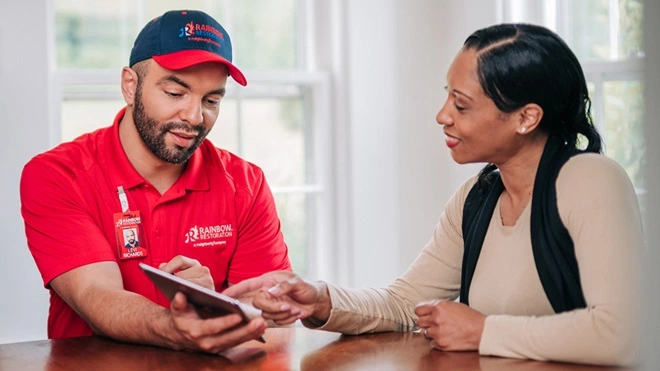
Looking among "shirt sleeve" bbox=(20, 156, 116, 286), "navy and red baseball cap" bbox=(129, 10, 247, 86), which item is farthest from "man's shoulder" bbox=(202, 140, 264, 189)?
"shirt sleeve" bbox=(20, 156, 116, 286)

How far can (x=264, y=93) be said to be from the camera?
388cm

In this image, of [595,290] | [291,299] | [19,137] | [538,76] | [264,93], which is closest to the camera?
[595,290]

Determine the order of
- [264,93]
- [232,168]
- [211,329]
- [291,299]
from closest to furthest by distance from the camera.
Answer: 1. [211,329]
2. [291,299]
3. [232,168]
4. [264,93]

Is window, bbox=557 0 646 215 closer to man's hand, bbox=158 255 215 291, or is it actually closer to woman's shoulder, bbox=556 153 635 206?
woman's shoulder, bbox=556 153 635 206

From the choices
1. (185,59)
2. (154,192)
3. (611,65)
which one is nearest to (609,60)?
(611,65)

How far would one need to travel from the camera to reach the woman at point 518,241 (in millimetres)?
1667

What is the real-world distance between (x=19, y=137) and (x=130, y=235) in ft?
3.79

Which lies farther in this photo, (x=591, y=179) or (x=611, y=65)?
(x=611, y=65)

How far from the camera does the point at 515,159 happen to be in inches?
78.8

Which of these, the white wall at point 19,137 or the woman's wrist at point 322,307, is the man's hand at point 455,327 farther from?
the white wall at point 19,137

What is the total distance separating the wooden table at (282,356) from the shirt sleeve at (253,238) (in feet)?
1.61

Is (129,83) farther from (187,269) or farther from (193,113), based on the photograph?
(187,269)

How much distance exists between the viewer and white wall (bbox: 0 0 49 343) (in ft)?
10.6

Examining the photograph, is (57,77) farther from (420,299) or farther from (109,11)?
(420,299)
